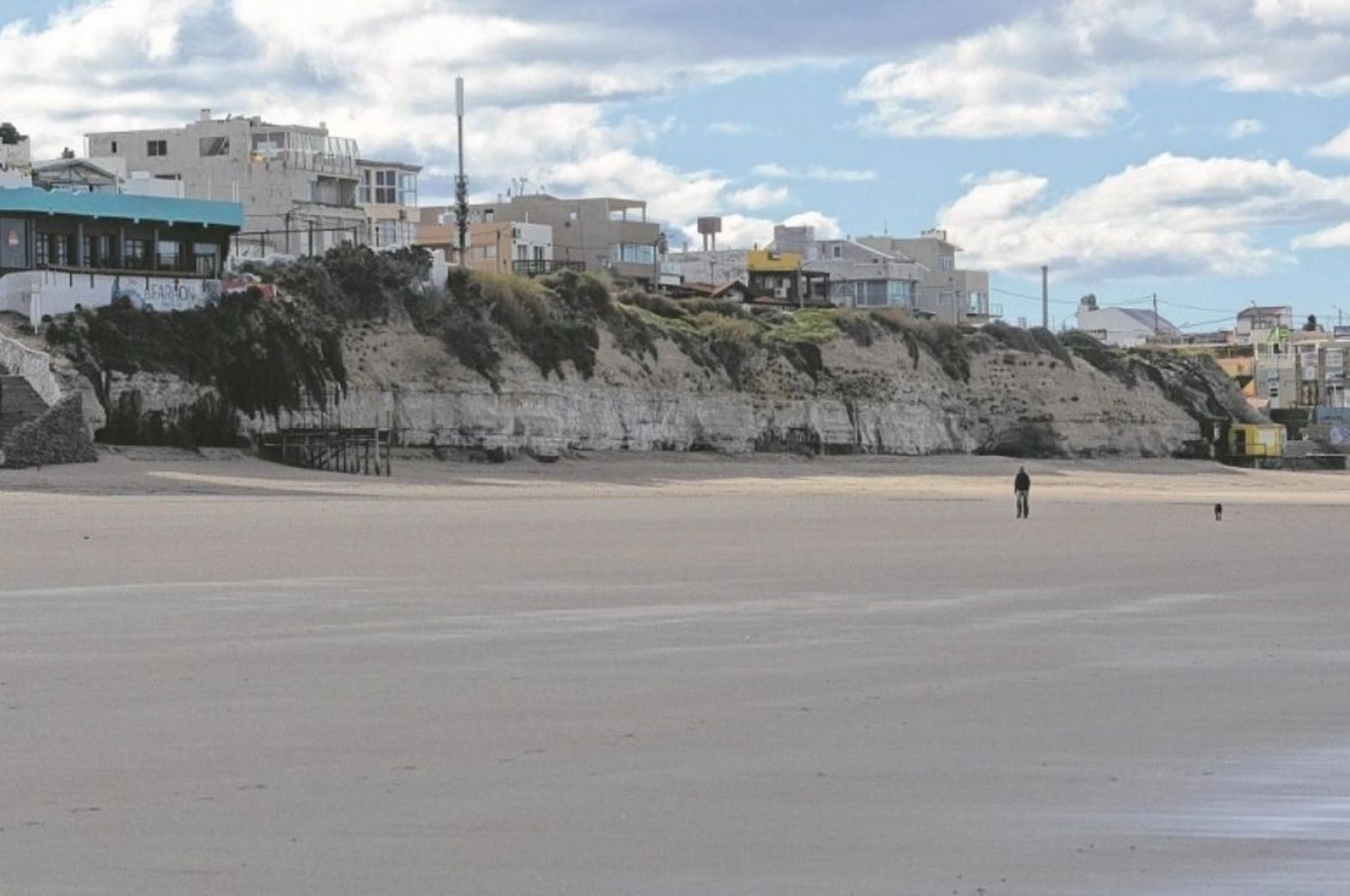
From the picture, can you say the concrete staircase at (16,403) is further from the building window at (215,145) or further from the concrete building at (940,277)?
the concrete building at (940,277)

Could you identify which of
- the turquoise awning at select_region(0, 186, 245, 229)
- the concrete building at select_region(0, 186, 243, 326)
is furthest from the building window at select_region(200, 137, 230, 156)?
the concrete building at select_region(0, 186, 243, 326)

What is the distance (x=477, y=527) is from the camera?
30.5m

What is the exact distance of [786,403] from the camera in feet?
213

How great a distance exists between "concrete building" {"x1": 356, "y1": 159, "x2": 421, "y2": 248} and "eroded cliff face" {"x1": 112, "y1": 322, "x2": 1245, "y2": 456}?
1203 inches

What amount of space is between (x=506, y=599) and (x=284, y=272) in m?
37.7

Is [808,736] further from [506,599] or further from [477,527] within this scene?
[477,527]

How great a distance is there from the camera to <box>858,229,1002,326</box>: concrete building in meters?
122

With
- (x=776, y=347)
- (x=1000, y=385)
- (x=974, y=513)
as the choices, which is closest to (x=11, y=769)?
(x=974, y=513)

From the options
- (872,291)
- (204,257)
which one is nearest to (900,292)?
(872,291)

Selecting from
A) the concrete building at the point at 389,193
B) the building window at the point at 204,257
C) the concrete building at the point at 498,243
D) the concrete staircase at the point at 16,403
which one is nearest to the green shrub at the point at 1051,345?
the concrete building at the point at 498,243

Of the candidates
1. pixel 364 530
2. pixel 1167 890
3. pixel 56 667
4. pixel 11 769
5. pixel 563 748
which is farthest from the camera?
pixel 364 530

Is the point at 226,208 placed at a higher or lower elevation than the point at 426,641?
higher

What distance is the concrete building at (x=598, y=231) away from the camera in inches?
3836

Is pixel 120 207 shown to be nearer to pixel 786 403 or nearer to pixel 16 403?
pixel 16 403
